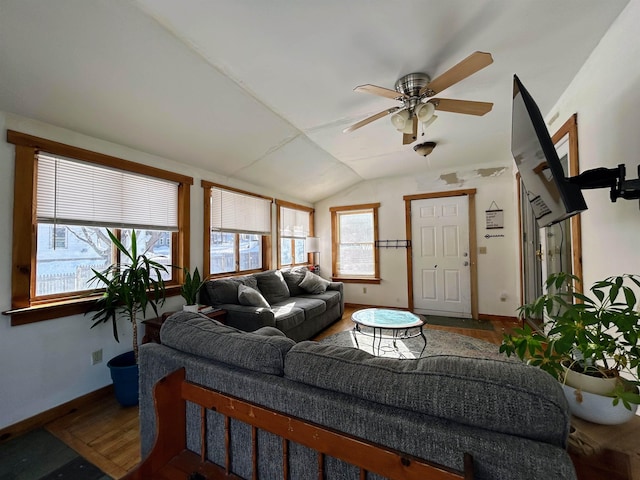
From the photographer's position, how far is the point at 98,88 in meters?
1.85

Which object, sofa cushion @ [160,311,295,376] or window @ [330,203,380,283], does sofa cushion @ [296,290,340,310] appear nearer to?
window @ [330,203,380,283]

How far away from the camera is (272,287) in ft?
12.2

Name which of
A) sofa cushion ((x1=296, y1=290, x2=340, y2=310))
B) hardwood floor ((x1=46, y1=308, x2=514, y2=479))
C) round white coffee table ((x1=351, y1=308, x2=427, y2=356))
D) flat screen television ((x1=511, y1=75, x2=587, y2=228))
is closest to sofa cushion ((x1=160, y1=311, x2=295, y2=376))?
hardwood floor ((x1=46, y1=308, x2=514, y2=479))

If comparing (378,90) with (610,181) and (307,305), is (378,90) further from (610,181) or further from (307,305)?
(307,305)

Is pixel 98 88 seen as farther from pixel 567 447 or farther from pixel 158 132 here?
pixel 567 447

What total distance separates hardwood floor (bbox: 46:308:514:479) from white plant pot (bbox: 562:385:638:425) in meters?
2.11

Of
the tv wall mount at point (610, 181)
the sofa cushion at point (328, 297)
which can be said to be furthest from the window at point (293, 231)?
the tv wall mount at point (610, 181)

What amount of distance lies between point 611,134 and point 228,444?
2.45 m

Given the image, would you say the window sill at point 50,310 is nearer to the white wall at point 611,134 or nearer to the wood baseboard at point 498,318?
the white wall at point 611,134

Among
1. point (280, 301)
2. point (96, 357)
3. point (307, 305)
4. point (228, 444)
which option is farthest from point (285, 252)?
point (228, 444)

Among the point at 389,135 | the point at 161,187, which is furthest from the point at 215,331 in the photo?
the point at 389,135

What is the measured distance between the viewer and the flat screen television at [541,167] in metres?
0.92

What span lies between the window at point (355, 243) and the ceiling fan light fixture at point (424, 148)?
1.78 metres

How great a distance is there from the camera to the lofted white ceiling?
147 cm
